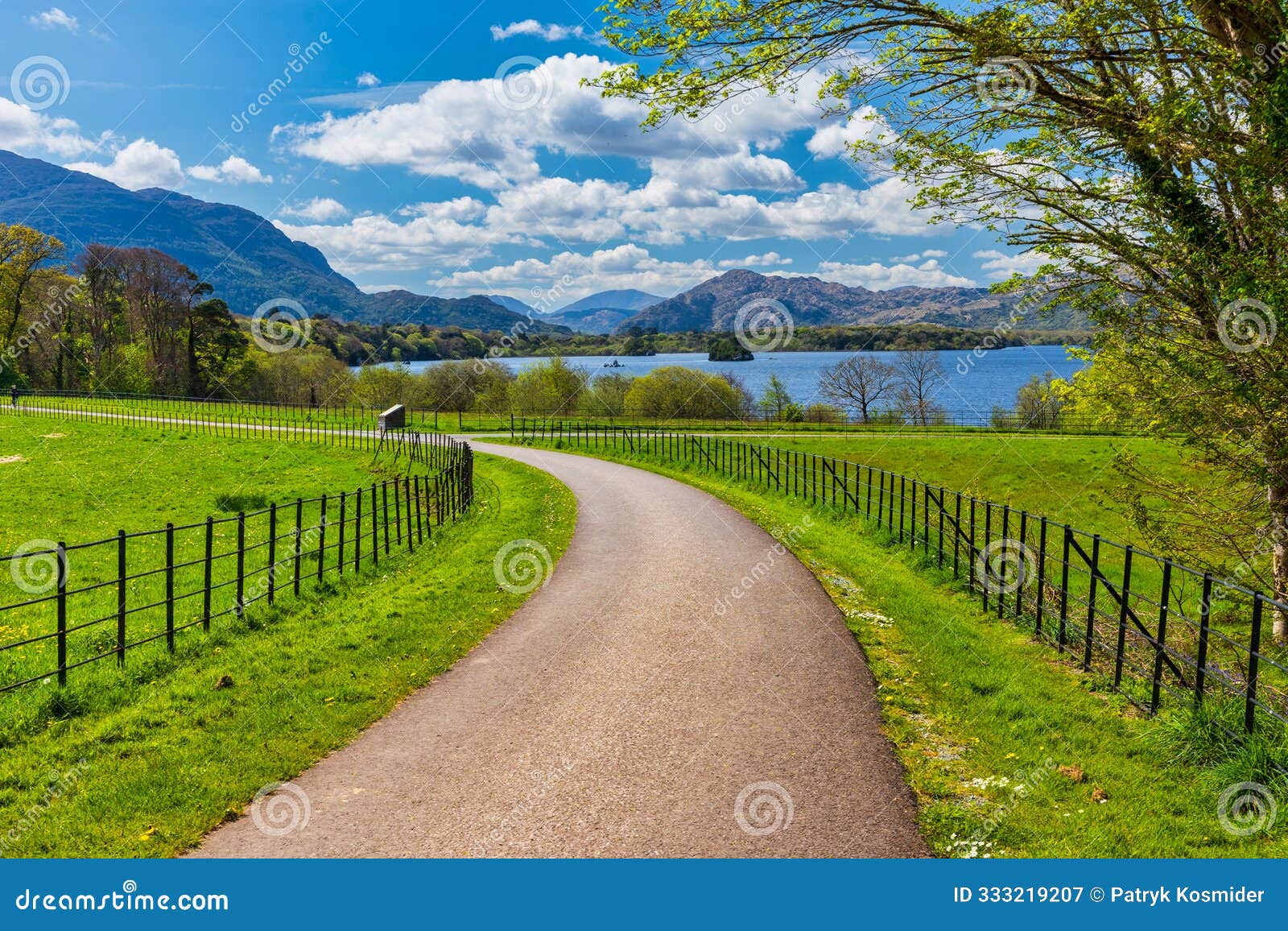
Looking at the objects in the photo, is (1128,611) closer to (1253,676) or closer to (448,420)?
(1253,676)

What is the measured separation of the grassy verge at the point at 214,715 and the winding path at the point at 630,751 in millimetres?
393

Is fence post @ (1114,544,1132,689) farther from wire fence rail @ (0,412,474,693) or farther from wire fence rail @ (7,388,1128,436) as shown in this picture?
wire fence rail @ (7,388,1128,436)

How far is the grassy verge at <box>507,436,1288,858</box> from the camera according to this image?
18.2 ft

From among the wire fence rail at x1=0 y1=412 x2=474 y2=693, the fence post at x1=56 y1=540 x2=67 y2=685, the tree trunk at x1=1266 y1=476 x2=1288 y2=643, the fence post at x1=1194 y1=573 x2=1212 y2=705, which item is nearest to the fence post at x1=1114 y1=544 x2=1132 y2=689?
the fence post at x1=1194 y1=573 x2=1212 y2=705

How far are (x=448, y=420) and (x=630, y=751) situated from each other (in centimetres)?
5840

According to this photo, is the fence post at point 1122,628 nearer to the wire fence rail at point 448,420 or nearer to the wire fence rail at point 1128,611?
the wire fence rail at point 1128,611

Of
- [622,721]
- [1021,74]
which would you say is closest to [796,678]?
[622,721]

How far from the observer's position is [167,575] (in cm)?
1012

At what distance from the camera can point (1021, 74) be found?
823 cm

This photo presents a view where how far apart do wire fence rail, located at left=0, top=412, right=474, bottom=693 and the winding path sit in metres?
3.45

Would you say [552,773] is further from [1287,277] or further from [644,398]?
[644,398]

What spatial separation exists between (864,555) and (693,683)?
8.43 m

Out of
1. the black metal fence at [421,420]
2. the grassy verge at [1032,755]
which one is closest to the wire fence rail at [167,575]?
the grassy verge at [1032,755]

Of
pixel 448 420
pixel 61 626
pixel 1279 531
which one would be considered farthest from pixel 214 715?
pixel 448 420
